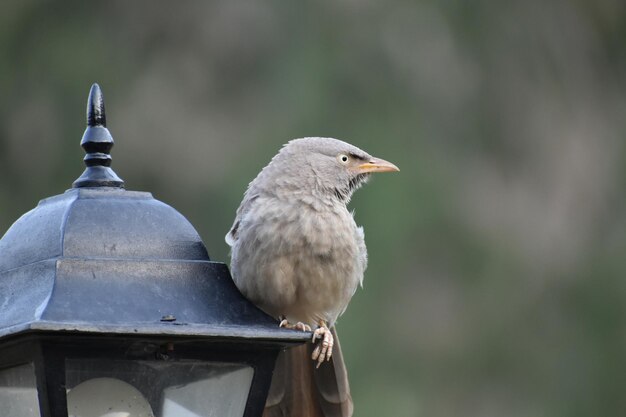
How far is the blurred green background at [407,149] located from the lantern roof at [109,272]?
7.62 meters

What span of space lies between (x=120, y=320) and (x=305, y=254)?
1845 mm

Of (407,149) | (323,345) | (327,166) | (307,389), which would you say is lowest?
(407,149)

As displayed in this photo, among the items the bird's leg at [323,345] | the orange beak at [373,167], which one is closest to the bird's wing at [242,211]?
the orange beak at [373,167]

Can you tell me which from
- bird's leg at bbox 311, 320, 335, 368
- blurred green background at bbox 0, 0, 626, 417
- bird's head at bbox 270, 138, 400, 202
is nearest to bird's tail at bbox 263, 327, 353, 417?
bird's leg at bbox 311, 320, 335, 368

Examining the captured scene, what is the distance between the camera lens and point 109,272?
3027 millimetres

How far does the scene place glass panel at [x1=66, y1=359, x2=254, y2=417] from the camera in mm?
2951

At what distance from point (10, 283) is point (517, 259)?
9.33 meters

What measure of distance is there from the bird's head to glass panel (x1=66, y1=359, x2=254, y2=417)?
182 centimetres

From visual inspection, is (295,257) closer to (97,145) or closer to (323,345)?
(323,345)

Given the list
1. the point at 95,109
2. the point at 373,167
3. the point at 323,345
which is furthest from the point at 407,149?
the point at 95,109

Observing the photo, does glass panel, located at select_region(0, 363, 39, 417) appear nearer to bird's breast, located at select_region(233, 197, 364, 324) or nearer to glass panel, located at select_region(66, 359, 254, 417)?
glass panel, located at select_region(66, 359, 254, 417)

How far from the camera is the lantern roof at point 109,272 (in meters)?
2.90

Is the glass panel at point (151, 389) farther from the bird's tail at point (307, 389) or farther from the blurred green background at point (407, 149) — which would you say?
the blurred green background at point (407, 149)

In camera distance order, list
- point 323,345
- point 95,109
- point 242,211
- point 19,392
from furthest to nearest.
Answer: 1. point 242,211
2. point 323,345
3. point 95,109
4. point 19,392
